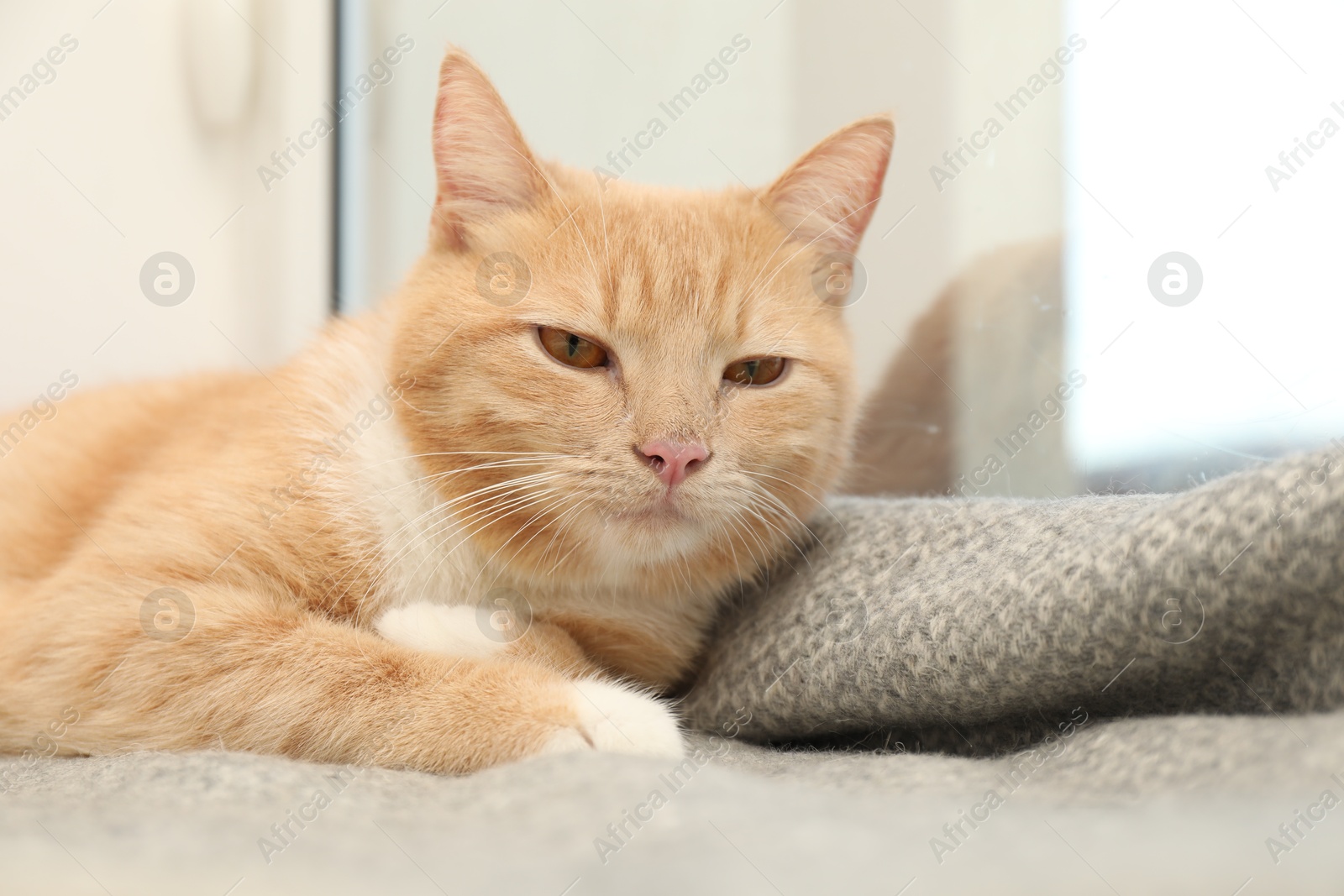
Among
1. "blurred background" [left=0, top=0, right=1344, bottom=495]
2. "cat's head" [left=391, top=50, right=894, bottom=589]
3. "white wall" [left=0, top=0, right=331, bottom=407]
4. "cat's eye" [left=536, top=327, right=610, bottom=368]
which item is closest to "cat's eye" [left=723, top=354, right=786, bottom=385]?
"cat's head" [left=391, top=50, right=894, bottom=589]

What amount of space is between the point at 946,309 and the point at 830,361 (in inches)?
25.7

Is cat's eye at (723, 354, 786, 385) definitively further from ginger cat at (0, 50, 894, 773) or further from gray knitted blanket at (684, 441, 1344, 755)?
gray knitted blanket at (684, 441, 1344, 755)

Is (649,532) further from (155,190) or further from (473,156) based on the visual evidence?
(155,190)

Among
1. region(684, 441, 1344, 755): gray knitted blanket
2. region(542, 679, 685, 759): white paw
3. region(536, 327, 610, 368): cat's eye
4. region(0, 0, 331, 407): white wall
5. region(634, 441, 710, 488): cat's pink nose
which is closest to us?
region(684, 441, 1344, 755): gray knitted blanket

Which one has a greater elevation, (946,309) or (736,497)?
(946,309)

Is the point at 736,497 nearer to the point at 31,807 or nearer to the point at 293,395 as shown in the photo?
the point at 293,395

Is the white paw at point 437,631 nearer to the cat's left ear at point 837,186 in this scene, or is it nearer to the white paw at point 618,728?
the white paw at point 618,728

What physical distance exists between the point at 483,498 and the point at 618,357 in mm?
248

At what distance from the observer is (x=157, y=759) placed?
0.90 metres

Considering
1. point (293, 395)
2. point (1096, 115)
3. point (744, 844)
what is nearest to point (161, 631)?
point (293, 395)

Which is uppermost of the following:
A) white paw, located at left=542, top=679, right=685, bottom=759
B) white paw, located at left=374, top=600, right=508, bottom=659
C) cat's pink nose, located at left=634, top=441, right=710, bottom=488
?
cat's pink nose, located at left=634, top=441, right=710, bottom=488

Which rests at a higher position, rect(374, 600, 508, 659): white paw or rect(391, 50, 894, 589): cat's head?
rect(391, 50, 894, 589): cat's head

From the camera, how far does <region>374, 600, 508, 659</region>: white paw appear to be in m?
1.09

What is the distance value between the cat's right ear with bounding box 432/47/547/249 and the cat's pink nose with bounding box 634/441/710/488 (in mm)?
433
